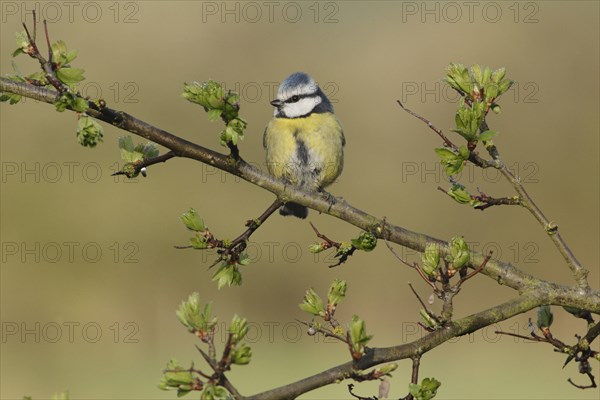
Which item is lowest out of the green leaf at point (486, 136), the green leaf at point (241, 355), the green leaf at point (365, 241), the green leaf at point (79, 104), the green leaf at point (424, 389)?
the green leaf at point (424, 389)

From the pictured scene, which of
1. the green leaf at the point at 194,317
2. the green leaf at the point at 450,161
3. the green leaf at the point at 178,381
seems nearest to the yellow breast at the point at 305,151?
the green leaf at the point at 450,161

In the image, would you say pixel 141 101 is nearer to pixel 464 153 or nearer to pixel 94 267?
pixel 94 267

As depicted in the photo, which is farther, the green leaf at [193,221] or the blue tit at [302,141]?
the blue tit at [302,141]

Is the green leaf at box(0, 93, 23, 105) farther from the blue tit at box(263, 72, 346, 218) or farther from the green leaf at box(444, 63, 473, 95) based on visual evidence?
the blue tit at box(263, 72, 346, 218)

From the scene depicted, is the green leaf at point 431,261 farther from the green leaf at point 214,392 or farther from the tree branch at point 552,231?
the green leaf at point 214,392

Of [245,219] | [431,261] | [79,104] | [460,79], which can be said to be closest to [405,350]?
[431,261]

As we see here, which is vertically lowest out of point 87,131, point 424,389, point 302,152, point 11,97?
point 424,389

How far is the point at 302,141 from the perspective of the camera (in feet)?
14.9

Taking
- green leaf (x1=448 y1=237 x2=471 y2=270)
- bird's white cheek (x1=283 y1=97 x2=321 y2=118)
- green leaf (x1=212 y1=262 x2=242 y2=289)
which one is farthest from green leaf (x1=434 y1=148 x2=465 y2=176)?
bird's white cheek (x1=283 y1=97 x2=321 y2=118)

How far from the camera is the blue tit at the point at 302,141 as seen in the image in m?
4.50

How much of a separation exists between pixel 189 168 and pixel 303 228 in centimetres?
142

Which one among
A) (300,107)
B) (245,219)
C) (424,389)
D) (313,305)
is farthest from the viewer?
(245,219)

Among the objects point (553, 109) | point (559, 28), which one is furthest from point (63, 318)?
point (559, 28)

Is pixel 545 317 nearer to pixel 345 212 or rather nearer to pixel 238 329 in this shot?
pixel 345 212
